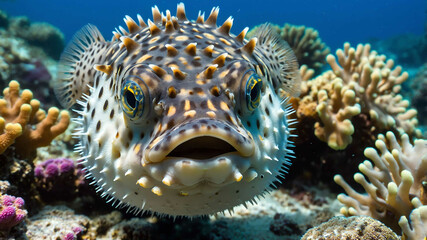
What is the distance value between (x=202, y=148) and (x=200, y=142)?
0.04 meters

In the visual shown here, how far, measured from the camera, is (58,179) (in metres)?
4.45

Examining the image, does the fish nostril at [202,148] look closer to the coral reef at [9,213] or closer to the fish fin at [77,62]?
Result: the coral reef at [9,213]

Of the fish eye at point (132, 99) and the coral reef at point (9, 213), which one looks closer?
the fish eye at point (132, 99)

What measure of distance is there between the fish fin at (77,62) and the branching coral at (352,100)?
3.36m

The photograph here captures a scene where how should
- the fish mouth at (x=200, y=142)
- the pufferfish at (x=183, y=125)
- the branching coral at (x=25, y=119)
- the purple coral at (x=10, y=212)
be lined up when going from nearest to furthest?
the fish mouth at (x=200, y=142) → the pufferfish at (x=183, y=125) → the purple coral at (x=10, y=212) → the branching coral at (x=25, y=119)

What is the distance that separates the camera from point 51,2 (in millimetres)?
93375

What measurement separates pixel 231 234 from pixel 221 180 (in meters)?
2.70

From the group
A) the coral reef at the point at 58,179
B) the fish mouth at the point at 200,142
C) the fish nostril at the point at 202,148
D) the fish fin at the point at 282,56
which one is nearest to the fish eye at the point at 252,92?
the fish mouth at the point at 200,142

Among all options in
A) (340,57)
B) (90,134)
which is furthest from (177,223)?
(340,57)

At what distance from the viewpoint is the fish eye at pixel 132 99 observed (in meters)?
2.10

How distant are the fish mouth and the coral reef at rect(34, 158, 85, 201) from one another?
3160 millimetres

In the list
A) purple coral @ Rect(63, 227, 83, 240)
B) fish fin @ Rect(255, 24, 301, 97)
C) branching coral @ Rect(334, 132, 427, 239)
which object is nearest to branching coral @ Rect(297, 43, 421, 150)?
fish fin @ Rect(255, 24, 301, 97)

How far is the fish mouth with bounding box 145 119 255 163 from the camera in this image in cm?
173

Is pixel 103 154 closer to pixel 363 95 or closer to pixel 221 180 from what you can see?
pixel 221 180
